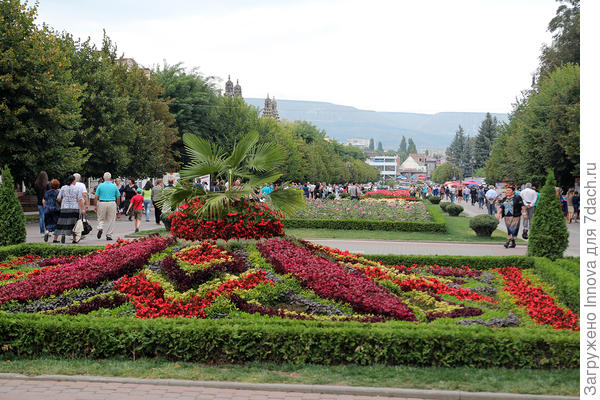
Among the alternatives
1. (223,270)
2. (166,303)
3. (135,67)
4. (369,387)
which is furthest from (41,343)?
(135,67)

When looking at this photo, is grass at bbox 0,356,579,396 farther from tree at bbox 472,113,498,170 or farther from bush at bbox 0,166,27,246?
tree at bbox 472,113,498,170

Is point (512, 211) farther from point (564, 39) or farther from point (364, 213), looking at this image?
point (564, 39)

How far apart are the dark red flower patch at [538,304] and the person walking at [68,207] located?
1009cm

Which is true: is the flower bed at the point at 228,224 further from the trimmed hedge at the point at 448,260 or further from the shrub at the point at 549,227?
the shrub at the point at 549,227

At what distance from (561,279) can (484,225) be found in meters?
11.2

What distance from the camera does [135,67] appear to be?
37.7 metres

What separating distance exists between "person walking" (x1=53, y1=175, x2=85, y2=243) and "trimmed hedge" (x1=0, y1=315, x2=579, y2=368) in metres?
8.78

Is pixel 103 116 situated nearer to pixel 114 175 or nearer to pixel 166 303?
pixel 114 175

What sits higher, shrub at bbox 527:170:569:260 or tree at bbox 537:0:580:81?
tree at bbox 537:0:580:81

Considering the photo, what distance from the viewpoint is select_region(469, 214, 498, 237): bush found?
19.9 meters

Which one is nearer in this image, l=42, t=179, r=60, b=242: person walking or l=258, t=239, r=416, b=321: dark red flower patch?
l=258, t=239, r=416, b=321: dark red flower patch

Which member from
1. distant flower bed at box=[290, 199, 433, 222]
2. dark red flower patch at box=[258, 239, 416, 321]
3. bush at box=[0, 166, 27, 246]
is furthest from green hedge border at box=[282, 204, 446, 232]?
dark red flower patch at box=[258, 239, 416, 321]

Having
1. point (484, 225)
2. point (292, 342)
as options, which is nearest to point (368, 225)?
point (484, 225)
